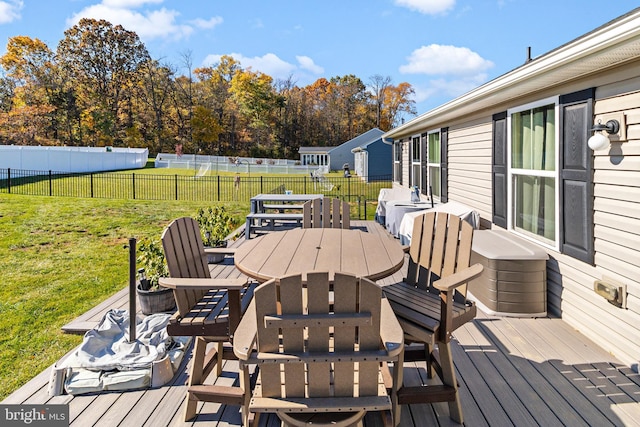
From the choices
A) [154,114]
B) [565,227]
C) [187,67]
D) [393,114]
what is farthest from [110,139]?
[565,227]

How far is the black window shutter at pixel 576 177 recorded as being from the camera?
3.13 m

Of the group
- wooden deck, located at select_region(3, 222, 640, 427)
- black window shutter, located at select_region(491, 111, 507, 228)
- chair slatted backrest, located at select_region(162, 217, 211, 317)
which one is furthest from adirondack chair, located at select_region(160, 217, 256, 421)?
black window shutter, located at select_region(491, 111, 507, 228)

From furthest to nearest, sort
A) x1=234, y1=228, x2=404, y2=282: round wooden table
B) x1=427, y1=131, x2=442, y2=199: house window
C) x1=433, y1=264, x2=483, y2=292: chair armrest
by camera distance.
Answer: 1. x1=427, y1=131, x2=442, y2=199: house window
2. x1=234, y1=228, x2=404, y2=282: round wooden table
3. x1=433, y1=264, x2=483, y2=292: chair armrest

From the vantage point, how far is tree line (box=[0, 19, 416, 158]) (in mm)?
31078

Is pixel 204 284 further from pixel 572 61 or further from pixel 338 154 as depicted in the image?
pixel 338 154

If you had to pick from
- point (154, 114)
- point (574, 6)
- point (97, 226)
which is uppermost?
point (154, 114)

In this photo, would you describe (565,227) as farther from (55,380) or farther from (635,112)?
(55,380)

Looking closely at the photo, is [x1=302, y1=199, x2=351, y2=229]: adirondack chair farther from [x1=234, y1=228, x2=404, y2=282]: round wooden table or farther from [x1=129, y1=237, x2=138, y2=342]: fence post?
[x1=129, y1=237, x2=138, y2=342]: fence post

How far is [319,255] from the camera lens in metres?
2.76

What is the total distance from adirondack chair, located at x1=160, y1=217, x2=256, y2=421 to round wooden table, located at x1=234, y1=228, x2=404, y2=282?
23 cm

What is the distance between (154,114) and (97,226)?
1318 inches

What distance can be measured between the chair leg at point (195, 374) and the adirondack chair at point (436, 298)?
3.70 feet

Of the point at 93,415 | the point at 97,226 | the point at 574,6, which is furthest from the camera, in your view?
the point at 97,226

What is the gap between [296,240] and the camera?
3.26 meters
